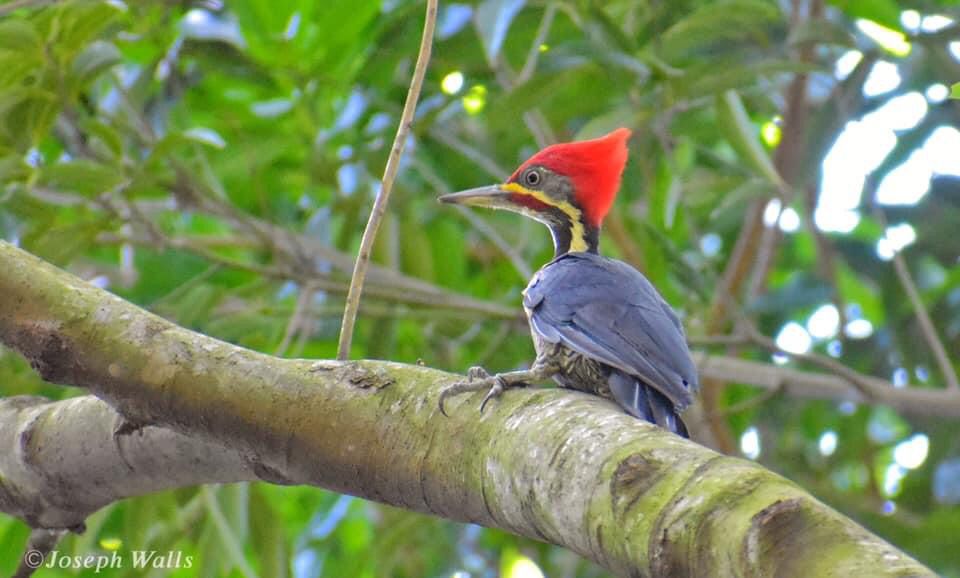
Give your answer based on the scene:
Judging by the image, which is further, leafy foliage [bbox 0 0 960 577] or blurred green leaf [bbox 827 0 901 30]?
blurred green leaf [bbox 827 0 901 30]

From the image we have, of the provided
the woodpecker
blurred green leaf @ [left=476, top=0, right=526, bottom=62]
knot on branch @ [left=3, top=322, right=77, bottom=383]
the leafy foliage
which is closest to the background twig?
the woodpecker

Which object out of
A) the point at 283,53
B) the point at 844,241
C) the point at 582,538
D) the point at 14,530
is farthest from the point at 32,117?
the point at 844,241

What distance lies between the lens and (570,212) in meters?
3.83

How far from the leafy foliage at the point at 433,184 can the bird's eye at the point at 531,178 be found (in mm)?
185

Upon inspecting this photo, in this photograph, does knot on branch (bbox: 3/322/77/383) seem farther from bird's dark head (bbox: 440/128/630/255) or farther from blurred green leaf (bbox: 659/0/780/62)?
blurred green leaf (bbox: 659/0/780/62)

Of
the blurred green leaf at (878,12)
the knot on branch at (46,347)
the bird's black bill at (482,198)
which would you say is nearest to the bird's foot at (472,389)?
the knot on branch at (46,347)

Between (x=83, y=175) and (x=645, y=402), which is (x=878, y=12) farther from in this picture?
(x=83, y=175)

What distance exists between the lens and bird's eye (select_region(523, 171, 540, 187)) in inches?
148

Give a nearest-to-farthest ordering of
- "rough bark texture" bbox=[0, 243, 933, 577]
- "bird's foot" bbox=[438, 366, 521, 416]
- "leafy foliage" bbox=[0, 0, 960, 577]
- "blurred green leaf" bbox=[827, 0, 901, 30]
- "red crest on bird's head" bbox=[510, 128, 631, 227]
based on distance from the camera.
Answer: "rough bark texture" bbox=[0, 243, 933, 577] → "bird's foot" bbox=[438, 366, 521, 416] → "leafy foliage" bbox=[0, 0, 960, 577] → "red crest on bird's head" bbox=[510, 128, 631, 227] → "blurred green leaf" bbox=[827, 0, 901, 30]

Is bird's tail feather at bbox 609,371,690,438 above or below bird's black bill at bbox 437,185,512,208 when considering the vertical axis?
below

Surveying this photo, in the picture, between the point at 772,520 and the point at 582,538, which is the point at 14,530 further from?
the point at 772,520

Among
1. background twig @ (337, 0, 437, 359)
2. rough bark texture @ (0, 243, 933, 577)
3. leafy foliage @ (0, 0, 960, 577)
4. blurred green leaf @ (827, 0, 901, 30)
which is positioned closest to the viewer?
rough bark texture @ (0, 243, 933, 577)

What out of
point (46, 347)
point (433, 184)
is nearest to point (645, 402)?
point (46, 347)

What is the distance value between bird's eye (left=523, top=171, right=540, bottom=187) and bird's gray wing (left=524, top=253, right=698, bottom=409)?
1.18ft
